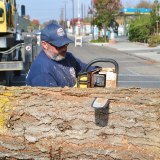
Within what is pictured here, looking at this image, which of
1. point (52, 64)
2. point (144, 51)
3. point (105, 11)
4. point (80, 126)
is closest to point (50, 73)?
point (52, 64)

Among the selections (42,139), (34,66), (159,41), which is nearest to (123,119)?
(42,139)

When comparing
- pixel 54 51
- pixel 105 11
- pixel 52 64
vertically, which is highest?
pixel 105 11

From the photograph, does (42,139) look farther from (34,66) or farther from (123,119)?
(34,66)

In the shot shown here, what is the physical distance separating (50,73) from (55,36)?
1.18ft

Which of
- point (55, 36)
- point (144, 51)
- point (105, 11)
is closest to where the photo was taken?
point (55, 36)

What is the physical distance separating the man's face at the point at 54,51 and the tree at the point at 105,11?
43.6 metres

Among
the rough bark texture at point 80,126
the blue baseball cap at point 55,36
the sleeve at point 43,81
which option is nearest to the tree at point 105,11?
the blue baseball cap at point 55,36

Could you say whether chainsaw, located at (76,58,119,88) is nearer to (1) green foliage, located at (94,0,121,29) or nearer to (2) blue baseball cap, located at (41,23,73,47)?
(2) blue baseball cap, located at (41,23,73,47)

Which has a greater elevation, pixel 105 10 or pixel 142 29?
pixel 105 10

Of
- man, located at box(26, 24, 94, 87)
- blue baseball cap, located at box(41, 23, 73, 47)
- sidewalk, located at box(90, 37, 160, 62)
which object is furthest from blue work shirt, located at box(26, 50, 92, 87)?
sidewalk, located at box(90, 37, 160, 62)

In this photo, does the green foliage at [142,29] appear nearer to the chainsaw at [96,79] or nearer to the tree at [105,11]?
the tree at [105,11]

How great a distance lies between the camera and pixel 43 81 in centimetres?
391

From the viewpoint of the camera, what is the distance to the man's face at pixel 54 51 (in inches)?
163

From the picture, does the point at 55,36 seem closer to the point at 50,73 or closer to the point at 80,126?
the point at 50,73
